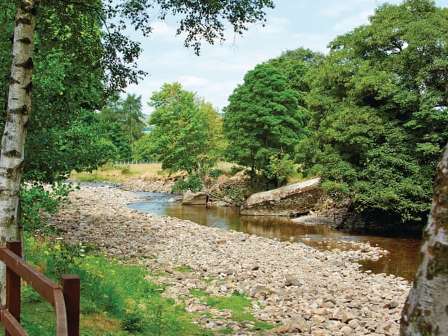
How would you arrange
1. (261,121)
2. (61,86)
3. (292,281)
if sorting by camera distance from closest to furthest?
(61,86)
(292,281)
(261,121)

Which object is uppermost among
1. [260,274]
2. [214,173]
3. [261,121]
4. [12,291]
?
[261,121]

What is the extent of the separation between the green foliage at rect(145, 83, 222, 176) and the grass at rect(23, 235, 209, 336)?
35796mm

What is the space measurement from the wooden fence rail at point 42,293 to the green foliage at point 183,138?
44866 mm

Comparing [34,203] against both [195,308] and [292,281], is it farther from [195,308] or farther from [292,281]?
[292,281]

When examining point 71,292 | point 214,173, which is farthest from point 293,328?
point 214,173

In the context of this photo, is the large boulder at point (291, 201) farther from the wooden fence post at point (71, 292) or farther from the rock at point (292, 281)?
the wooden fence post at point (71, 292)

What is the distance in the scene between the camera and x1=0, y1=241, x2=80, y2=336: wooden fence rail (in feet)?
11.3

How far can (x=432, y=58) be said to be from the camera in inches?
1046

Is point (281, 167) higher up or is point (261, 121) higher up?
point (261, 121)

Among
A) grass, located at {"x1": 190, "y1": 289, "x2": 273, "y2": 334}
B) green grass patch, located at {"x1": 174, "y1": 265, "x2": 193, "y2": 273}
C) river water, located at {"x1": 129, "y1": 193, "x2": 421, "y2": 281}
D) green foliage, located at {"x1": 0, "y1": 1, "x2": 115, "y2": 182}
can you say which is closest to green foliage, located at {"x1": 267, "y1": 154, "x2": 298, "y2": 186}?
river water, located at {"x1": 129, "y1": 193, "x2": 421, "y2": 281}

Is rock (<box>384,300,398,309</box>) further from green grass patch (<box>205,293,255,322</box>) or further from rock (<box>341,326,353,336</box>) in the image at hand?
green grass patch (<box>205,293,255,322</box>)

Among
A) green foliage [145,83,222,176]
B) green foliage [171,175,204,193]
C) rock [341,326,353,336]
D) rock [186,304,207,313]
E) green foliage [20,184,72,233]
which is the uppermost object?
green foliage [145,83,222,176]

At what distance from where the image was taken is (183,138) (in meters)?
50.9

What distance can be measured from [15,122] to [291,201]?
101 feet
